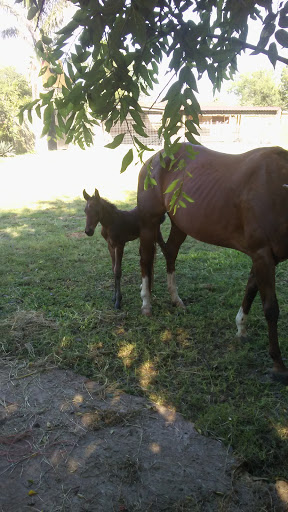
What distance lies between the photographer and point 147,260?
453 centimetres

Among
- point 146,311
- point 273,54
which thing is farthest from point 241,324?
point 273,54

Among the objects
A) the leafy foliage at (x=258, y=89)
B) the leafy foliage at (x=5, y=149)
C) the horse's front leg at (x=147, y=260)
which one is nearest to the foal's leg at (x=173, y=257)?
the horse's front leg at (x=147, y=260)

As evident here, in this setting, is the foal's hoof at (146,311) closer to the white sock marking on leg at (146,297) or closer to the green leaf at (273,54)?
the white sock marking on leg at (146,297)

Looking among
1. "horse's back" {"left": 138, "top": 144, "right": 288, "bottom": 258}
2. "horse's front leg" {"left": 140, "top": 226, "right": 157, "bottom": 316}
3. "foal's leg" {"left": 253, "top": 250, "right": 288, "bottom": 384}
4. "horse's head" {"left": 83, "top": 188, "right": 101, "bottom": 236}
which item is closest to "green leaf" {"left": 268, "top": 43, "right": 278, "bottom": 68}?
"horse's back" {"left": 138, "top": 144, "right": 288, "bottom": 258}

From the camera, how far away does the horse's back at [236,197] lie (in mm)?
3242

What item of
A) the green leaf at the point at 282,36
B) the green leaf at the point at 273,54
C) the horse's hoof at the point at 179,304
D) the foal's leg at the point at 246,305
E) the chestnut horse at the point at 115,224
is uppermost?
the green leaf at the point at 282,36

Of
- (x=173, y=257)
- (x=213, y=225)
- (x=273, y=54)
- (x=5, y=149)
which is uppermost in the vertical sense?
(x=273, y=54)

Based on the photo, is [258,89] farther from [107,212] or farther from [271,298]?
[271,298]

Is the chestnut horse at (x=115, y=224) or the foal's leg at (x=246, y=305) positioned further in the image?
the chestnut horse at (x=115, y=224)

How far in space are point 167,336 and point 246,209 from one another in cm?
150

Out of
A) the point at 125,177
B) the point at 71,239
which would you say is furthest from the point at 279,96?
the point at 71,239

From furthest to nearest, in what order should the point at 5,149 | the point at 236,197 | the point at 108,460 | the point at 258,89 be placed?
the point at 258,89 < the point at 5,149 < the point at 236,197 < the point at 108,460

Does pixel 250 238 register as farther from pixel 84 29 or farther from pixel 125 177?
pixel 125 177

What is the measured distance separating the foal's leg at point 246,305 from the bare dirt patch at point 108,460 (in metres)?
1.30
